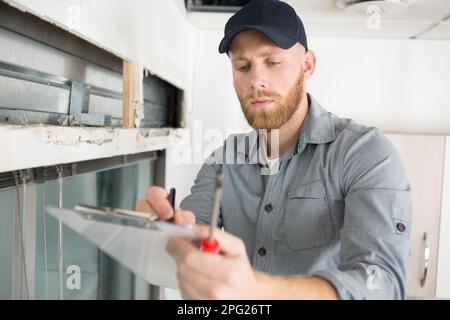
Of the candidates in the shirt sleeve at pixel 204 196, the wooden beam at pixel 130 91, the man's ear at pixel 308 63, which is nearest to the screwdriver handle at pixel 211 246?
the shirt sleeve at pixel 204 196

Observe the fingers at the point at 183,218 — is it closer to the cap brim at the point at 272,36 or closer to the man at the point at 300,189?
the man at the point at 300,189

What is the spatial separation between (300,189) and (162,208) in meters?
0.47

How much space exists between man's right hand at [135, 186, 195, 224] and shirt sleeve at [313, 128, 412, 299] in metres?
0.24

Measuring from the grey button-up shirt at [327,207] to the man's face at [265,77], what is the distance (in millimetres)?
92

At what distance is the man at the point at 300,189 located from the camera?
29.1 inches

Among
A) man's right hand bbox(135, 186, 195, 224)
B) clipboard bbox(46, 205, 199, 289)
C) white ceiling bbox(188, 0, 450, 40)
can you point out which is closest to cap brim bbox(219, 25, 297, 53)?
man's right hand bbox(135, 186, 195, 224)

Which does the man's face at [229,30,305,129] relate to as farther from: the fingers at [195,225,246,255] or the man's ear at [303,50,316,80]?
the fingers at [195,225,246,255]

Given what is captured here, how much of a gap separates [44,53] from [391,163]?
0.89 metres

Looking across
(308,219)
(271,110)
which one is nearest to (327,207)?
(308,219)

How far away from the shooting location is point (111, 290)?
Answer: 1979 mm

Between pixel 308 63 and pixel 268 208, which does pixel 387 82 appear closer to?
pixel 308 63

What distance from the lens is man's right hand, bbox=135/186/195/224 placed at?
26.4 inches
